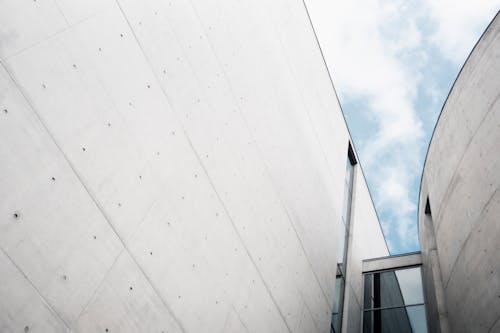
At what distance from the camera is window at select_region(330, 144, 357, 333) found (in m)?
14.7

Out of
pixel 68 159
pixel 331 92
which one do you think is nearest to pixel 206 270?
pixel 68 159

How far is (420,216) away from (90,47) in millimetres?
15207

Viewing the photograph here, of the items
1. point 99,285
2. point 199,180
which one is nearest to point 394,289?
point 199,180

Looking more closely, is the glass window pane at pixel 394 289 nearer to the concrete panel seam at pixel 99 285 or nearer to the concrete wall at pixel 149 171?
the concrete wall at pixel 149 171

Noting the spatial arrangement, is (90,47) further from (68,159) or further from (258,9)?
(258,9)

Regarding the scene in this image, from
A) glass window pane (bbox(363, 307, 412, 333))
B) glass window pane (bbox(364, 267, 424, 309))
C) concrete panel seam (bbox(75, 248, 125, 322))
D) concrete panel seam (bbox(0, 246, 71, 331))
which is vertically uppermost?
glass window pane (bbox(364, 267, 424, 309))

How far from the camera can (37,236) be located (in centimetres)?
511

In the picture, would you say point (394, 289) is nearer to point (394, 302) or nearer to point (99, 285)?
point (394, 302)

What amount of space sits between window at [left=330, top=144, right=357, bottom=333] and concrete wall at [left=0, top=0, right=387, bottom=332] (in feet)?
8.50

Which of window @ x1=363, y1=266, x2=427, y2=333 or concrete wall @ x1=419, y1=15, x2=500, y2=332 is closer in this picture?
concrete wall @ x1=419, y1=15, x2=500, y2=332

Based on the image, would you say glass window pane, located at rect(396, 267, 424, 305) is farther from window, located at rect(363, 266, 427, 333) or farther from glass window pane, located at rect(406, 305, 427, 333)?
glass window pane, located at rect(406, 305, 427, 333)

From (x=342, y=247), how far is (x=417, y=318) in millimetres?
3390

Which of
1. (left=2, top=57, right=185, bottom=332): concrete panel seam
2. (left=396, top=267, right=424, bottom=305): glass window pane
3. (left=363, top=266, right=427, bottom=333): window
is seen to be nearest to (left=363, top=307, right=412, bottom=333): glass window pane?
(left=363, top=266, right=427, bottom=333): window

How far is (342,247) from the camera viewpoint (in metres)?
16.9
